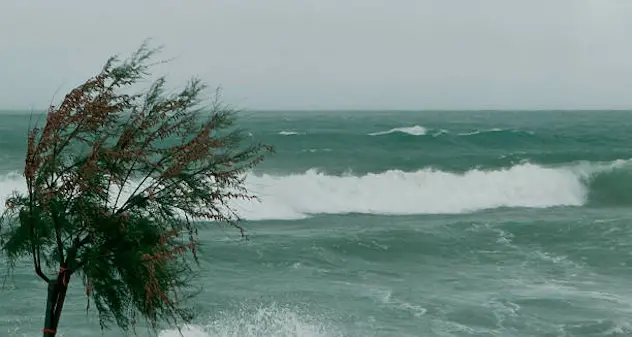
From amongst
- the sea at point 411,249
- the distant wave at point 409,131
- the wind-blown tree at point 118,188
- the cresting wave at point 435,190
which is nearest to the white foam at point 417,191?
the cresting wave at point 435,190

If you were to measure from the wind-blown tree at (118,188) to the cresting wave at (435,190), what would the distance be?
88.0 feet

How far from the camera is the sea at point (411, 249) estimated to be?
1748cm

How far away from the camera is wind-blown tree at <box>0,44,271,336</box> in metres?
7.81

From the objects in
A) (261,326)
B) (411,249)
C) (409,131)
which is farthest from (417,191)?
(261,326)

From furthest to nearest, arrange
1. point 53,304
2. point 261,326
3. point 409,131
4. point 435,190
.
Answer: point 409,131, point 435,190, point 261,326, point 53,304

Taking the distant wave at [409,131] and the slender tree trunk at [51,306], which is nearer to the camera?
the slender tree trunk at [51,306]

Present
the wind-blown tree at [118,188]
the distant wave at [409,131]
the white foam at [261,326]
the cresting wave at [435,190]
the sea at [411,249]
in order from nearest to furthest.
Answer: the wind-blown tree at [118,188] → the white foam at [261,326] → the sea at [411,249] → the cresting wave at [435,190] → the distant wave at [409,131]

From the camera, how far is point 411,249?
27141 mm

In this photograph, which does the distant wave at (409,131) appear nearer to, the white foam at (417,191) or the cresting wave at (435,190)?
the cresting wave at (435,190)

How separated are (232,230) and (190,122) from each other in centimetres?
2112

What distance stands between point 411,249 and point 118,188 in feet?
64.7

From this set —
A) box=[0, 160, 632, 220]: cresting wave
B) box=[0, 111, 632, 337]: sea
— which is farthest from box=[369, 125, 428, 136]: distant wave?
box=[0, 160, 632, 220]: cresting wave

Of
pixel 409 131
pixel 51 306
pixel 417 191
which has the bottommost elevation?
pixel 417 191

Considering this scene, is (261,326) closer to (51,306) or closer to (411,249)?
(51,306)
